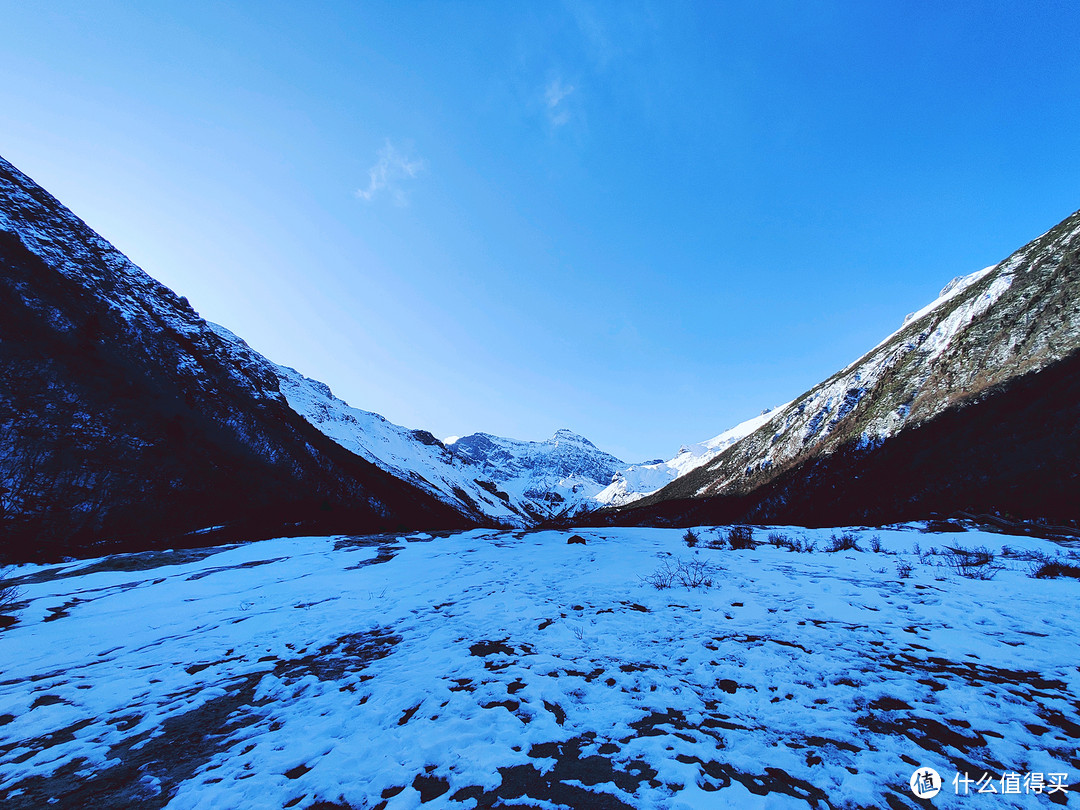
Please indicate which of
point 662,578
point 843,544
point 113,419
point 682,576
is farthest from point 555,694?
point 113,419

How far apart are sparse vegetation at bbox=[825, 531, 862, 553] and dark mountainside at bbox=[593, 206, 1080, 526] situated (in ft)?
65.7

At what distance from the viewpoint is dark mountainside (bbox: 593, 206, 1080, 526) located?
28688 mm

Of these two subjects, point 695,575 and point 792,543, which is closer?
point 695,575

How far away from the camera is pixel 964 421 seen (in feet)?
116

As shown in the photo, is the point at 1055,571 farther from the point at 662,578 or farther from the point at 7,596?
the point at 7,596

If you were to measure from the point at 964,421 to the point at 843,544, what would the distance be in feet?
116

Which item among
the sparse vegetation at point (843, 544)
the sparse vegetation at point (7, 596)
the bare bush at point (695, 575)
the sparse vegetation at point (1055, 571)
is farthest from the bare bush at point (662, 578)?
the sparse vegetation at point (7, 596)

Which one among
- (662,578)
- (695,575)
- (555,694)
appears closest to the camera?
(555,694)

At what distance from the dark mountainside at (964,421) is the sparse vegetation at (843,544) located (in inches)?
788

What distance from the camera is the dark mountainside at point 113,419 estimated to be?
24.0m

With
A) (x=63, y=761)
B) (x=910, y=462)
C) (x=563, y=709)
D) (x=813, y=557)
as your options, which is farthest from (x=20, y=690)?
(x=910, y=462)

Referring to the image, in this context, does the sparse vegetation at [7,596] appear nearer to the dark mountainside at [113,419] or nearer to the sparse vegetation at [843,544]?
the dark mountainside at [113,419]

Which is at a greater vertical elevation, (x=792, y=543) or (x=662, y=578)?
(x=792, y=543)

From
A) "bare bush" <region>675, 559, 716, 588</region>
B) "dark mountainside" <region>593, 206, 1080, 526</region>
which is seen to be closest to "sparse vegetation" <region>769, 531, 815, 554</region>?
"bare bush" <region>675, 559, 716, 588</region>
